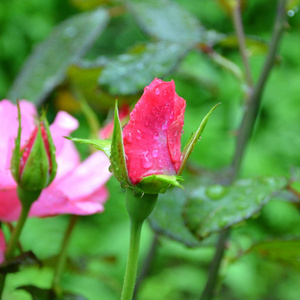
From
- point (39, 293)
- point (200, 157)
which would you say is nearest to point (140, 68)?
point (39, 293)

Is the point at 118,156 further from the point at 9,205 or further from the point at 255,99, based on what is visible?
the point at 255,99

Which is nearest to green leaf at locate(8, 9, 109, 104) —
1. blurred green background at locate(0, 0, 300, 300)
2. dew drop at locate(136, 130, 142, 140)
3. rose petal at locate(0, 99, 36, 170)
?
rose petal at locate(0, 99, 36, 170)

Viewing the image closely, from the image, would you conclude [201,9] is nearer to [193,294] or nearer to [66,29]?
[193,294]

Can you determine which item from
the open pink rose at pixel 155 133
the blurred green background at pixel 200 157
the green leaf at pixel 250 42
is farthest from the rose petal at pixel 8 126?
the blurred green background at pixel 200 157

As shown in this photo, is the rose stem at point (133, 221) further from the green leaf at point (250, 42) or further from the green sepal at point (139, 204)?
the green leaf at point (250, 42)

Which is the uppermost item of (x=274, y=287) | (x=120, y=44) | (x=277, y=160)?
(x=120, y=44)

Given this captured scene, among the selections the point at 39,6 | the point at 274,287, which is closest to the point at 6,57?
the point at 39,6
